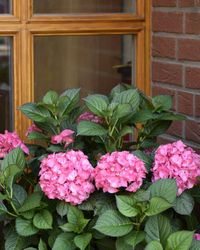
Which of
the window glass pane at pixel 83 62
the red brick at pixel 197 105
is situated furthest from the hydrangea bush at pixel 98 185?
the window glass pane at pixel 83 62

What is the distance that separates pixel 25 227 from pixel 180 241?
0.42 meters

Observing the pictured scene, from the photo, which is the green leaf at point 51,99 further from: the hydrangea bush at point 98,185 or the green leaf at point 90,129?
the green leaf at point 90,129

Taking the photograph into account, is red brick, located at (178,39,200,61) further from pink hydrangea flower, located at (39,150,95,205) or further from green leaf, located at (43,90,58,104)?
Result: pink hydrangea flower, located at (39,150,95,205)

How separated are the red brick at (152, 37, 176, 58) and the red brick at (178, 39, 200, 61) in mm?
40

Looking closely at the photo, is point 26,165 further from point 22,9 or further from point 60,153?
point 22,9

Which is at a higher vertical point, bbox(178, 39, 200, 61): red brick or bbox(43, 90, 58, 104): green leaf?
bbox(178, 39, 200, 61): red brick

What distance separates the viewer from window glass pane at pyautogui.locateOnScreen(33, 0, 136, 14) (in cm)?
250

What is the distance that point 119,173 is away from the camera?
193 cm

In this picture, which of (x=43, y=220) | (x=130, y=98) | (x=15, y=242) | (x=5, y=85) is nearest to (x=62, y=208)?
(x=43, y=220)

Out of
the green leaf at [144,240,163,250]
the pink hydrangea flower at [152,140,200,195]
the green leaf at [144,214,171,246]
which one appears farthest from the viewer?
the pink hydrangea flower at [152,140,200,195]

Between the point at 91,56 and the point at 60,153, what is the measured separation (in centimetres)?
64

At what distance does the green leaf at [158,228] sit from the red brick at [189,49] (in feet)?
2.27

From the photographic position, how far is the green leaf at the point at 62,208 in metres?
1.97

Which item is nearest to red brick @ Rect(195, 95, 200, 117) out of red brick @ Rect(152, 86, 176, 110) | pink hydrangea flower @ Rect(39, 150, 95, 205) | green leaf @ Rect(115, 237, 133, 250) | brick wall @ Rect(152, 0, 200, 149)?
brick wall @ Rect(152, 0, 200, 149)
